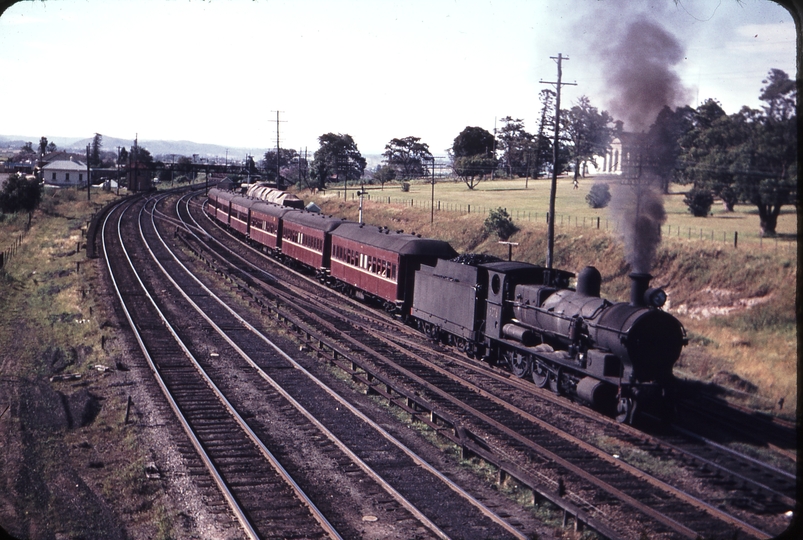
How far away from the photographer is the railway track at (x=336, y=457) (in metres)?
10.7

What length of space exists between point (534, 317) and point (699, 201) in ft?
68.5

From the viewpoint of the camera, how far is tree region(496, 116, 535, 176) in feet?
305

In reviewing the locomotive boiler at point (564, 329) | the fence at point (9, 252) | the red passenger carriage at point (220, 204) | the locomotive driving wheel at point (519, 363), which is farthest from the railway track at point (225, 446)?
the red passenger carriage at point (220, 204)

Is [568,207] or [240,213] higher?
[568,207]

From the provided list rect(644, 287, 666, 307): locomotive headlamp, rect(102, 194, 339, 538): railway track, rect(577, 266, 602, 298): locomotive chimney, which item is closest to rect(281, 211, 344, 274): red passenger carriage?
rect(102, 194, 339, 538): railway track

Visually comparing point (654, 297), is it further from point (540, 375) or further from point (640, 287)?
point (540, 375)

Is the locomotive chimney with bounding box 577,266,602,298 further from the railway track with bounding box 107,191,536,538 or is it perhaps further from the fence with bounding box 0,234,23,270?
the fence with bounding box 0,234,23,270

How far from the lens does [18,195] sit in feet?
198

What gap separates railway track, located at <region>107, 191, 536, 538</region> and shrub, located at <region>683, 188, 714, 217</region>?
902 inches

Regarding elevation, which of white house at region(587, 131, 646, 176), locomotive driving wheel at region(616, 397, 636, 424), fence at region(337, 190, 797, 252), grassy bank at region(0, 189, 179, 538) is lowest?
grassy bank at region(0, 189, 179, 538)

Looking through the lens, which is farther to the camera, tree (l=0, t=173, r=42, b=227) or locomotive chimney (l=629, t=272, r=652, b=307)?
tree (l=0, t=173, r=42, b=227)

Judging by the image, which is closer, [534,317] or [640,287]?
Result: [640,287]

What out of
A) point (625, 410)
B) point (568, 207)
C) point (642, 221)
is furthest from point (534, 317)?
point (568, 207)

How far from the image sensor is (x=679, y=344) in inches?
604
